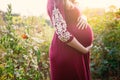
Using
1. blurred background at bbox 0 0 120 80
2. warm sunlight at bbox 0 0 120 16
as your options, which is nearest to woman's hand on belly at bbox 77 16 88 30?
blurred background at bbox 0 0 120 80

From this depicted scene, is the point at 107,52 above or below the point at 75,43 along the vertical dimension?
below

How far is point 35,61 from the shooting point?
535cm

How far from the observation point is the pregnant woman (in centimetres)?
331

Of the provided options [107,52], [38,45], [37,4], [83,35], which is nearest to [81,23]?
[83,35]

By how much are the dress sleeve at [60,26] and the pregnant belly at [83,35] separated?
0.67 ft

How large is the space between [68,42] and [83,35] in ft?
1.28

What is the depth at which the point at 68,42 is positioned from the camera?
341cm

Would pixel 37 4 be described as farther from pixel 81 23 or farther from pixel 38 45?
pixel 81 23

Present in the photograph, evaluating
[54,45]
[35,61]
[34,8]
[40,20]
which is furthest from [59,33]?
[34,8]

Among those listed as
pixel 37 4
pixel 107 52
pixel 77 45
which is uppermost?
pixel 37 4

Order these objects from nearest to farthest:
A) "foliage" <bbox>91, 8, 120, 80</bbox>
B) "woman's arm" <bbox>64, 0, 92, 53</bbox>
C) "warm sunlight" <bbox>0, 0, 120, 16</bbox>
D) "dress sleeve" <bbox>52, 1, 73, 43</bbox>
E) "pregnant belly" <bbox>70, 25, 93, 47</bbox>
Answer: "dress sleeve" <bbox>52, 1, 73, 43</bbox>
"woman's arm" <bbox>64, 0, 92, 53</bbox>
"pregnant belly" <bbox>70, 25, 93, 47</bbox>
"foliage" <bbox>91, 8, 120, 80</bbox>
"warm sunlight" <bbox>0, 0, 120, 16</bbox>

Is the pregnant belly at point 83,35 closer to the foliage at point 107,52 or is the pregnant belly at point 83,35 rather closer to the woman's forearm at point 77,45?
the woman's forearm at point 77,45

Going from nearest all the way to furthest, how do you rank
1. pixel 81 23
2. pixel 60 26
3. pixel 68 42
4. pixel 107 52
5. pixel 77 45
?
1. pixel 60 26
2. pixel 68 42
3. pixel 77 45
4. pixel 81 23
5. pixel 107 52

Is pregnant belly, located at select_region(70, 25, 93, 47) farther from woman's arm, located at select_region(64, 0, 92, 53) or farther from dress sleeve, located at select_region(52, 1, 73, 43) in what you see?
dress sleeve, located at select_region(52, 1, 73, 43)
